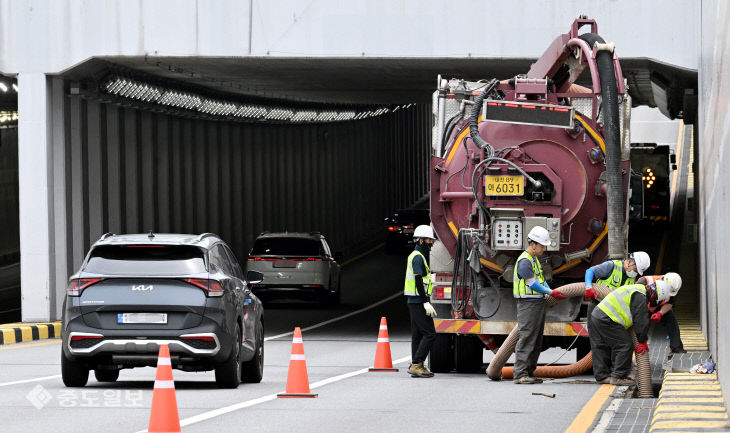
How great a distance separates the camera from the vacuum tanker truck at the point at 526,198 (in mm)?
16969

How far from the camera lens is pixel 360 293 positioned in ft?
133

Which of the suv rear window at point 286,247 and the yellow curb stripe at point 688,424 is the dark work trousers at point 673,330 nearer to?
the yellow curb stripe at point 688,424

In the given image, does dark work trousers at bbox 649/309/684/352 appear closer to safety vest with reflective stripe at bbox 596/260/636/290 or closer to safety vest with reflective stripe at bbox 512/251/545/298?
safety vest with reflective stripe at bbox 596/260/636/290

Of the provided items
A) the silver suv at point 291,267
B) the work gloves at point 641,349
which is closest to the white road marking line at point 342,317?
the silver suv at point 291,267

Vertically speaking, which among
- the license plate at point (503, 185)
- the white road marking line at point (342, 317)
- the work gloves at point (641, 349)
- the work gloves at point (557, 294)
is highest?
the license plate at point (503, 185)

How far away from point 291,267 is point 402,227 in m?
16.6

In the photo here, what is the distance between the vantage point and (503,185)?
17.0 metres

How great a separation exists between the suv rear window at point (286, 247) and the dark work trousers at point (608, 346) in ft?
61.7

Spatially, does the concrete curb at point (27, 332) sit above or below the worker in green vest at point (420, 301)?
below

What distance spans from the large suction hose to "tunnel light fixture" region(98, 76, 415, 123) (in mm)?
14742

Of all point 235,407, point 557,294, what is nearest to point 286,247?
point 557,294

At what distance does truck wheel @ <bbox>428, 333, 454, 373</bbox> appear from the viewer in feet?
59.1

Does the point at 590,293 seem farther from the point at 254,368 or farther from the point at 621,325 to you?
the point at 254,368

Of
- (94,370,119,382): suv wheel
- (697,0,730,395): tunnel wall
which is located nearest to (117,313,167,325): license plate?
(94,370,119,382): suv wheel
